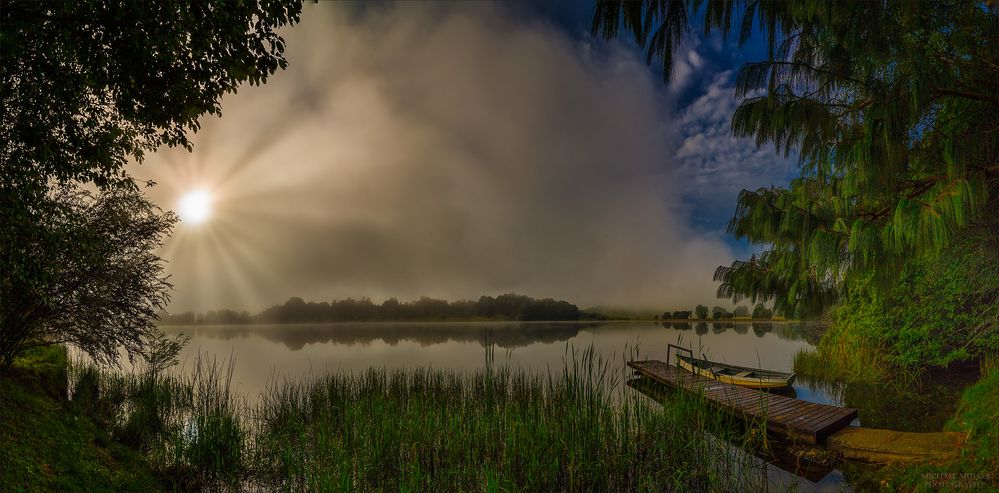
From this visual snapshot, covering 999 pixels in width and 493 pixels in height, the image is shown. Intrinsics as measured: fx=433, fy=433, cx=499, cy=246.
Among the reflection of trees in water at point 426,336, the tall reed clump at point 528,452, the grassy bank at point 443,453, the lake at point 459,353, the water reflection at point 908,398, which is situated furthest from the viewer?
the reflection of trees in water at point 426,336

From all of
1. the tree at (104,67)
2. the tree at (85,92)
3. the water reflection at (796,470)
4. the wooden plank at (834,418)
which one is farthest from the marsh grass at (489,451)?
the tree at (104,67)

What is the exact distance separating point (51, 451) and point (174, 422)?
3.65m

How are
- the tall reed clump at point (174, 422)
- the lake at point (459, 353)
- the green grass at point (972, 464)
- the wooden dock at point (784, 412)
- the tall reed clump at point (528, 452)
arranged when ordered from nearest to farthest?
1. the green grass at point (972, 464)
2. the tall reed clump at point (528, 452)
3. the tall reed clump at point (174, 422)
4. the wooden dock at point (784, 412)
5. the lake at point (459, 353)

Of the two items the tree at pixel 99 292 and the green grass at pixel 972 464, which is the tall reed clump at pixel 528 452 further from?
the tree at pixel 99 292

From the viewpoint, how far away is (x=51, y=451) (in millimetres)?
5566

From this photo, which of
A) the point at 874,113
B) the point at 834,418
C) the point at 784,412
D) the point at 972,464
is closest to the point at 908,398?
the point at 784,412

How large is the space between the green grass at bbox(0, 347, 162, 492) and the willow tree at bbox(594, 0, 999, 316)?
7840 millimetres

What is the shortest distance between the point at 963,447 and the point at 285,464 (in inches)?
356

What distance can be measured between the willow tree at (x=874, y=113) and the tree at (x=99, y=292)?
29.8 ft

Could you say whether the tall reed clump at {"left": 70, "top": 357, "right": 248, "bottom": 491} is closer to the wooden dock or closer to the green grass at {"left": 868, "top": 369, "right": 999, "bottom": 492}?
the wooden dock

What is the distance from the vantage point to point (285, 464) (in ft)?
21.5

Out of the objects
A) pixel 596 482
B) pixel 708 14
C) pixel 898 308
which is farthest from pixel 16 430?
pixel 898 308

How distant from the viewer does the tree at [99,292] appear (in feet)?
23.8

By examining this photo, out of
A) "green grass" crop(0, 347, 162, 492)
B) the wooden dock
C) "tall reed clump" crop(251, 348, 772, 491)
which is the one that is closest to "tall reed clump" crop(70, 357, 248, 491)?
"green grass" crop(0, 347, 162, 492)
